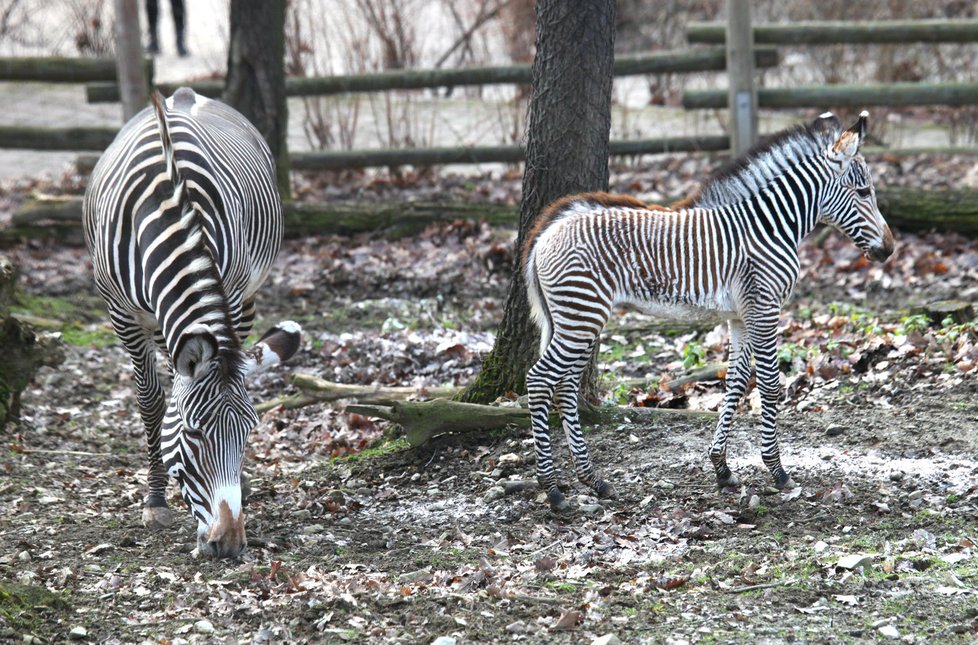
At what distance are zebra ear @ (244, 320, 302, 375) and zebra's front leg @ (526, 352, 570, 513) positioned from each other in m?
1.33

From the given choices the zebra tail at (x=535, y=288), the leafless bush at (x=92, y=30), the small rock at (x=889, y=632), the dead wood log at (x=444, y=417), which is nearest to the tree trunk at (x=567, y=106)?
the zebra tail at (x=535, y=288)

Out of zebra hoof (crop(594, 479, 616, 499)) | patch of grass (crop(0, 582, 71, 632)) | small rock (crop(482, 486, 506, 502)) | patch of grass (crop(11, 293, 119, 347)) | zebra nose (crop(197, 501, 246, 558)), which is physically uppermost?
patch of grass (crop(11, 293, 119, 347))

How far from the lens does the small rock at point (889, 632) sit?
417 cm

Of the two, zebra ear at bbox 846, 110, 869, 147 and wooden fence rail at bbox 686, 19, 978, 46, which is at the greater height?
A: wooden fence rail at bbox 686, 19, 978, 46

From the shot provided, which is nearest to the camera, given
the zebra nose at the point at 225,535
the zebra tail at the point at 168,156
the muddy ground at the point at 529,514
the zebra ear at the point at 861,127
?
the muddy ground at the point at 529,514

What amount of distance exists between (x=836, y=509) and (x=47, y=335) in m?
5.68

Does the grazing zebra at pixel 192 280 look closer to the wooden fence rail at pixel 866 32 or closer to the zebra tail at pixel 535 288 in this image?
the zebra tail at pixel 535 288

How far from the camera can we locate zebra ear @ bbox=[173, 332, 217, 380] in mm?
4859

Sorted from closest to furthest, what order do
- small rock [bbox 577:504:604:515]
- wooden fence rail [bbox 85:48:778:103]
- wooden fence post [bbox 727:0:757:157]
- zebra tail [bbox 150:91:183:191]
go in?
zebra tail [bbox 150:91:183:191], small rock [bbox 577:504:604:515], wooden fence post [bbox 727:0:757:157], wooden fence rail [bbox 85:48:778:103]

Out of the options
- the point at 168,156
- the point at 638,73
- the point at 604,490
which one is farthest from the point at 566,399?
the point at 638,73

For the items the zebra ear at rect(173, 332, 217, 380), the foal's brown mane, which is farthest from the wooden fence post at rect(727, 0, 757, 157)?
the zebra ear at rect(173, 332, 217, 380)

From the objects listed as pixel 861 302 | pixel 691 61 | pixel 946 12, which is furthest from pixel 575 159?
pixel 946 12

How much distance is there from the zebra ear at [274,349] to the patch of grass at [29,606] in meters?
1.29

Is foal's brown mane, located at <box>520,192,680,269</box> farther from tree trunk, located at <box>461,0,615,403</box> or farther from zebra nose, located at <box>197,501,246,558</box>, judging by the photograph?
zebra nose, located at <box>197,501,246,558</box>
